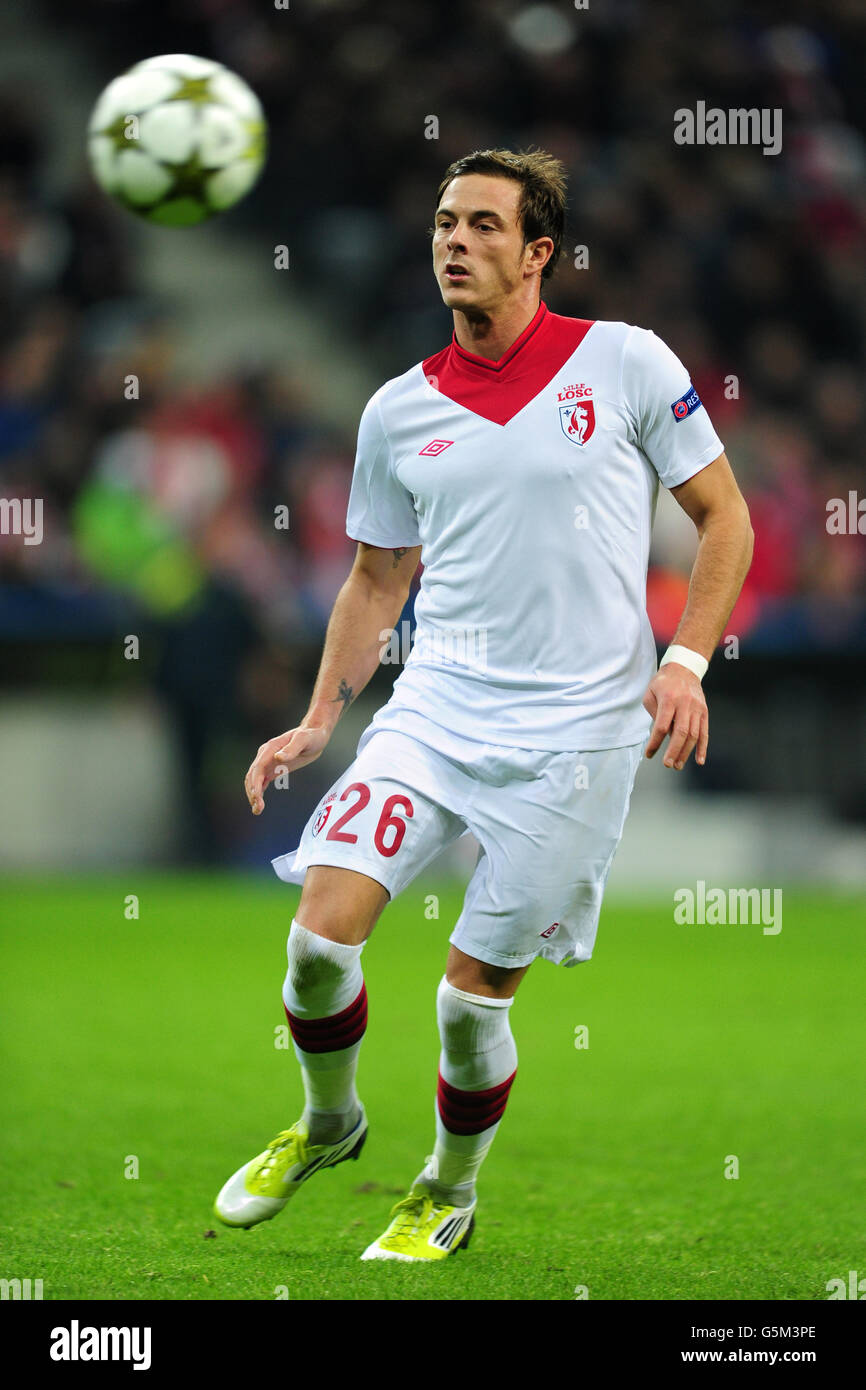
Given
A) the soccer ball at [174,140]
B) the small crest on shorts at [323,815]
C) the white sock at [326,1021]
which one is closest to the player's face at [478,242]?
the small crest on shorts at [323,815]

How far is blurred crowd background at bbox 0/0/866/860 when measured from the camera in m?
11.8

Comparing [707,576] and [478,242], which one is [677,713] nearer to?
[707,576]

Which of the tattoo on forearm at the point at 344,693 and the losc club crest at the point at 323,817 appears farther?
the tattoo on forearm at the point at 344,693

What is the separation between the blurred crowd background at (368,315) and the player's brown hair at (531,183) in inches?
270

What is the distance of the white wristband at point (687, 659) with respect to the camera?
3.94 m

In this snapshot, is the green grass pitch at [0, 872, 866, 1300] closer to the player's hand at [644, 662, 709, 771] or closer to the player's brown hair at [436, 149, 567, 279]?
the player's hand at [644, 662, 709, 771]

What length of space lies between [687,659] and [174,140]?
3.92m

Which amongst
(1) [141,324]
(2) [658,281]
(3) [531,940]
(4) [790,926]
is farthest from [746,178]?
(3) [531,940]

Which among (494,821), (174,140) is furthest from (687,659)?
(174,140)

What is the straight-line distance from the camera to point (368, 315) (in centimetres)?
1534

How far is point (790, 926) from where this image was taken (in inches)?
407

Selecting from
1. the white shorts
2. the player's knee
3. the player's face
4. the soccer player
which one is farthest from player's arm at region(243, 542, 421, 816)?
the player's face

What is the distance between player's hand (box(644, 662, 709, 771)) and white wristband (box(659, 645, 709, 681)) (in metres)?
0.02

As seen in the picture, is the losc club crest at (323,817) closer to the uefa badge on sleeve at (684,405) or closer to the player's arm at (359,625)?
the player's arm at (359,625)
